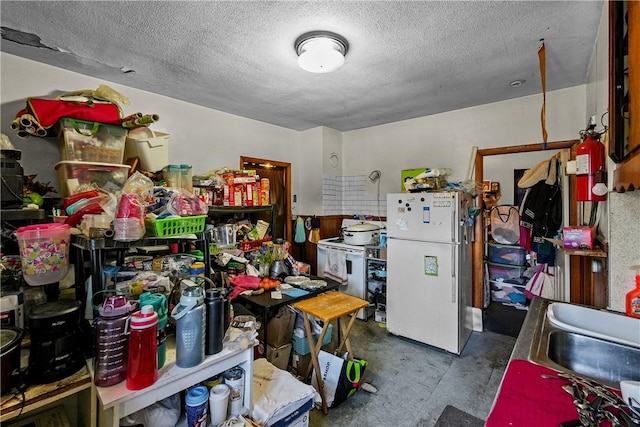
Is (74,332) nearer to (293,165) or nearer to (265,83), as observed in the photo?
(265,83)

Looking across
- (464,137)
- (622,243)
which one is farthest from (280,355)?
(464,137)

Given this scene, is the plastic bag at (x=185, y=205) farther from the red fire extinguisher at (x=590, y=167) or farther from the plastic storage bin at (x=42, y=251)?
the red fire extinguisher at (x=590, y=167)

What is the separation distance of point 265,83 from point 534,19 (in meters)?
1.92

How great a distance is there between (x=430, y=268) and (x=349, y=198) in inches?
71.4

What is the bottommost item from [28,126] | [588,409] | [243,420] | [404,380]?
[404,380]

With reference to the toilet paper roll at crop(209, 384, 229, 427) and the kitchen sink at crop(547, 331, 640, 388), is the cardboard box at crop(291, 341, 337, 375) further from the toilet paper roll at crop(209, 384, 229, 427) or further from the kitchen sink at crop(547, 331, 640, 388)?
the kitchen sink at crop(547, 331, 640, 388)

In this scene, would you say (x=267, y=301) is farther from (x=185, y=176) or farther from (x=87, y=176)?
(x=87, y=176)

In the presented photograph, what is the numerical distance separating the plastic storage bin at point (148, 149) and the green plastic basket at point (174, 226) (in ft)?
3.87

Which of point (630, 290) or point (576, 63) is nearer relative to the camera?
point (630, 290)

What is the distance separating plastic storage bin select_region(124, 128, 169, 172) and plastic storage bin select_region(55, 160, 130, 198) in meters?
0.21

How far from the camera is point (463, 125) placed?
3184 mm

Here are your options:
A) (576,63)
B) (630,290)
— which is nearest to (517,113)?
(576,63)

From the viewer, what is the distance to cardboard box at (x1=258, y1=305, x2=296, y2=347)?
2148 millimetres

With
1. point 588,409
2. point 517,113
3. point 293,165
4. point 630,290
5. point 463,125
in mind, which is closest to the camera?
point 588,409
